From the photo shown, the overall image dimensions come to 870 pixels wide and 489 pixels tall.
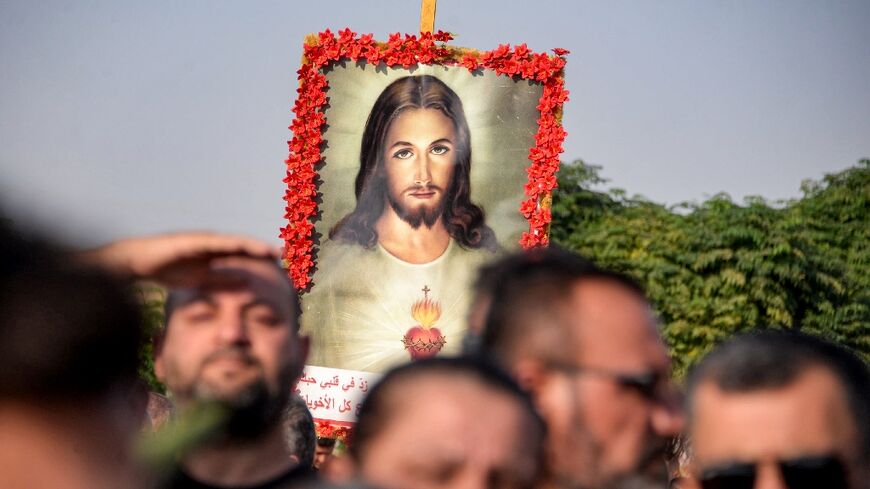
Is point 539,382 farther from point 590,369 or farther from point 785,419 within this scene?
point 785,419

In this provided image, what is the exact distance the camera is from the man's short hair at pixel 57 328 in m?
1.45

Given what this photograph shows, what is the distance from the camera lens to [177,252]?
5.98 feet

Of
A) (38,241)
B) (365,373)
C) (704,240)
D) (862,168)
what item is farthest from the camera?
(862,168)

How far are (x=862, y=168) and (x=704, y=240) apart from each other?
20.0 ft

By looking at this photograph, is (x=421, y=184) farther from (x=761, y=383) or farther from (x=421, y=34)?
(x=761, y=383)

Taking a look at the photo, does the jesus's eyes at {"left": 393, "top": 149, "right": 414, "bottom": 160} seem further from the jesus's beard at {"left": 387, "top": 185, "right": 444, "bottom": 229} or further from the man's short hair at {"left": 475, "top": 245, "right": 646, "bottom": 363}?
the man's short hair at {"left": 475, "top": 245, "right": 646, "bottom": 363}

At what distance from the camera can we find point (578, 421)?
1856mm

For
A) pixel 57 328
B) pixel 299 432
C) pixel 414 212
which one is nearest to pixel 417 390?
pixel 57 328

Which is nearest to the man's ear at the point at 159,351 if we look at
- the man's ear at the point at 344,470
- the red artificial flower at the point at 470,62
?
the man's ear at the point at 344,470

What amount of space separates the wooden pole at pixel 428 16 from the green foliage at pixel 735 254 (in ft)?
38.9

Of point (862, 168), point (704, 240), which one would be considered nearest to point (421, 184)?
point (704, 240)

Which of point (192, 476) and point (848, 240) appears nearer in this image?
point (192, 476)

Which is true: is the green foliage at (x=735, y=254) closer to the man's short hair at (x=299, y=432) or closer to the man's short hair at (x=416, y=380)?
the man's short hair at (x=299, y=432)

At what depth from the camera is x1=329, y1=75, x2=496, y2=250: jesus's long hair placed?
336 inches
